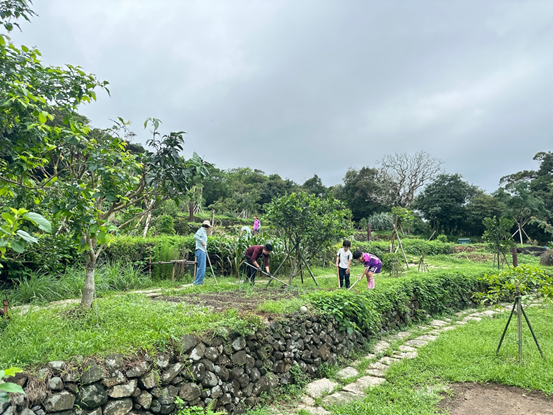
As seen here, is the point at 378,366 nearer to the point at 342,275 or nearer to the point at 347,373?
the point at 347,373

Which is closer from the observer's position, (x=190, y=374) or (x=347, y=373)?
(x=190, y=374)

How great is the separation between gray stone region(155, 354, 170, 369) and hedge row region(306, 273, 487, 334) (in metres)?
2.62

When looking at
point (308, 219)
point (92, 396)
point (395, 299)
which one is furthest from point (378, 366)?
point (92, 396)

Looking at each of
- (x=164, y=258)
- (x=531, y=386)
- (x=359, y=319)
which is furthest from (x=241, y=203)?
(x=531, y=386)

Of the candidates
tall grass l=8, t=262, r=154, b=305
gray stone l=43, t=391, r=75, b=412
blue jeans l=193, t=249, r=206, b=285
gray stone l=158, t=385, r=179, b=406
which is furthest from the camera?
blue jeans l=193, t=249, r=206, b=285

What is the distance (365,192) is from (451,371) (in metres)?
32.0

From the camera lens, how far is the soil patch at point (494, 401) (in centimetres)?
364

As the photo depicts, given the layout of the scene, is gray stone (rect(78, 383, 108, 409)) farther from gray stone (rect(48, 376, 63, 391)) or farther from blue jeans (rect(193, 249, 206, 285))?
blue jeans (rect(193, 249, 206, 285))

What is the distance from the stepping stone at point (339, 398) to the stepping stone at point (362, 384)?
96 millimetres

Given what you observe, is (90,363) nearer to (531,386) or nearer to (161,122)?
(161,122)

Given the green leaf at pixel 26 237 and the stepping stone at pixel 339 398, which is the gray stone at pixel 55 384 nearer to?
the green leaf at pixel 26 237

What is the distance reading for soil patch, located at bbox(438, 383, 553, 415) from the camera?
11.9 feet

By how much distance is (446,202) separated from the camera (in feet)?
100

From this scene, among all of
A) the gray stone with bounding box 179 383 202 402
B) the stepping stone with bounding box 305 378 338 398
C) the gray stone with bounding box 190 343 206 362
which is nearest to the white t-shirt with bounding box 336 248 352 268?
the stepping stone with bounding box 305 378 338 398
